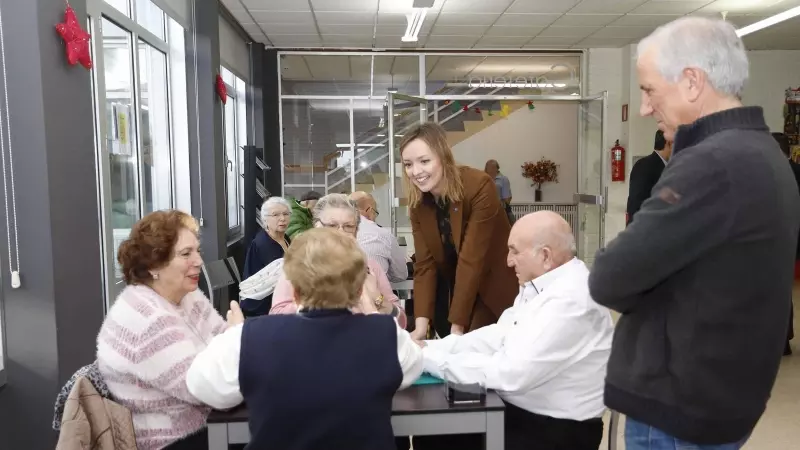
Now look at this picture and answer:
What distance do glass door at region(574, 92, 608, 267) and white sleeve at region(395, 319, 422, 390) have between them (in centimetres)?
748

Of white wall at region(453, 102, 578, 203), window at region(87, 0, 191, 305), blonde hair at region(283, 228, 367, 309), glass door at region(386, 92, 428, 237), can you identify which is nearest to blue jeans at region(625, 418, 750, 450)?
blonde hair at region(283, 228, 367, 309)

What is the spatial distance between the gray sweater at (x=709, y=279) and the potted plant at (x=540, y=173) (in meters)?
9.00

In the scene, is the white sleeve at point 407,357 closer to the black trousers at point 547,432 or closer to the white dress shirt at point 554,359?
the white dress shirt at point 554,359

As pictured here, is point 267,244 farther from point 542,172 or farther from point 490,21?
point 542,172

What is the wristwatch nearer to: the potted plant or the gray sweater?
the gray sweater

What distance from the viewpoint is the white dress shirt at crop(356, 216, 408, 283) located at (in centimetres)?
357

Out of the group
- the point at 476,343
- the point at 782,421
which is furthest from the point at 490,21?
the point at 476,343

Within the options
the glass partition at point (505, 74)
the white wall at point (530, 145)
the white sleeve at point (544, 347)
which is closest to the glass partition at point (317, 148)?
the glass partition at point (505, 74)

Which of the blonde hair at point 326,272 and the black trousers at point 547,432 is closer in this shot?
the blonde hair at point 326,272

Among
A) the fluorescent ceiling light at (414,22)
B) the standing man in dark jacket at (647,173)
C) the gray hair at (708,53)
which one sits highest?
the fluorescent ceiling light at (414,22)

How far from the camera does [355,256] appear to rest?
155 cm

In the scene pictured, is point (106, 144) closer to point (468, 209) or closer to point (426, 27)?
point (468, 209)

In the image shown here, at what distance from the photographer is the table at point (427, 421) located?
1.61m

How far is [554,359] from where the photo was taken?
1.69 m
